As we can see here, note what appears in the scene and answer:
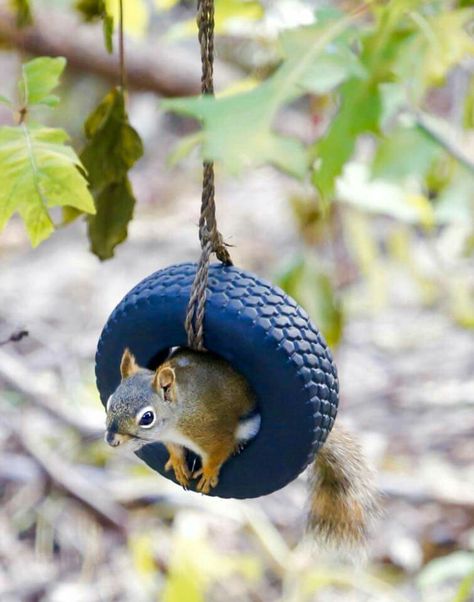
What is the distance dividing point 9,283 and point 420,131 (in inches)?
85.3

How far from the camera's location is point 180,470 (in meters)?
1.05

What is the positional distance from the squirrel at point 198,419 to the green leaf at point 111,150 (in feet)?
0.87

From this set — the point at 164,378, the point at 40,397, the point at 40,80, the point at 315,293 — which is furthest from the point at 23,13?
the point at 40,397

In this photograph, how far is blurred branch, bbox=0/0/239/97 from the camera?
105 inches

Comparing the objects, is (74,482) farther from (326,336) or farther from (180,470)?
(180,470)

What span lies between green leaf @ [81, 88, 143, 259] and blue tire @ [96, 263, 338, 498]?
191mm

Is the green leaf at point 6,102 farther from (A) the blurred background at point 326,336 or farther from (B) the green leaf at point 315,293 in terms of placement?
(B) the green leaf at point 315,293

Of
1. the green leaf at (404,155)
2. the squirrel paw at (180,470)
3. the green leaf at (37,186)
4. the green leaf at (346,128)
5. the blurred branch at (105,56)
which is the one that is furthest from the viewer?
the blurred branch at (105,56)

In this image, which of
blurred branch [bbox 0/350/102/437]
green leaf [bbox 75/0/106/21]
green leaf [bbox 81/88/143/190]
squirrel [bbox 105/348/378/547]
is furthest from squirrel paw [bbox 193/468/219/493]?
blurred branch [bbox 0/350/102/437]

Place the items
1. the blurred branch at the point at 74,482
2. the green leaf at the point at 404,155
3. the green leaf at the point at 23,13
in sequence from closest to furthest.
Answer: the green leaf at the point at 23,13 < the green leaf at the point at 404,155 < the blurred branch at the point at 74,482

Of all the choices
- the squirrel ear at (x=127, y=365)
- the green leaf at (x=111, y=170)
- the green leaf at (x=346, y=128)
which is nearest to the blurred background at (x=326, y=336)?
the green leaf at (x=346, y=128)

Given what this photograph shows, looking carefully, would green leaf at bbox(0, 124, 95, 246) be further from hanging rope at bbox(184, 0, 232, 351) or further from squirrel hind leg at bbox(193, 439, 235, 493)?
squirrel hind leg at bbox(193, 439, 235, 493)

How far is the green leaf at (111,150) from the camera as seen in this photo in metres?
1.19

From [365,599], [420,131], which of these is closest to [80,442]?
[365,599]
